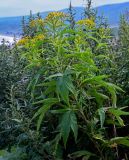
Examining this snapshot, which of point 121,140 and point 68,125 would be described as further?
point 121,140

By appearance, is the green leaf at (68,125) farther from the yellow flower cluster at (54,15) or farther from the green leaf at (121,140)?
the yellow flower cluster at (54,15)

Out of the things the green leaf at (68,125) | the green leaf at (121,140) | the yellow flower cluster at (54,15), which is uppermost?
the yellow flower cluster at (54,15)

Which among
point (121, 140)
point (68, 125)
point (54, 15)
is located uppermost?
point (54, 15)

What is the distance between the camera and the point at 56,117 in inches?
186

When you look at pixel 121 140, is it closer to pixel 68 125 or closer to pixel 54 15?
pixel 68 125

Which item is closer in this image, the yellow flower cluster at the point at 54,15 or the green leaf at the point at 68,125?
the green leaf at the point at 68,125

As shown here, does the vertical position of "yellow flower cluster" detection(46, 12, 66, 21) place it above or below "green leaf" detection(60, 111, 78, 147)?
above

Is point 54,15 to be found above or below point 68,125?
above

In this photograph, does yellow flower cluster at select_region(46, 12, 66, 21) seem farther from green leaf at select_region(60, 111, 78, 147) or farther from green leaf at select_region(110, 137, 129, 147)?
green leaf at select_region(110, 137, 129, 147)

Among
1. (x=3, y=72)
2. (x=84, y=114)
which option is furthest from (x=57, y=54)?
(x=3, y=72)

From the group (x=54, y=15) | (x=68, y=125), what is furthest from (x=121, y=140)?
(x=54, y=15)

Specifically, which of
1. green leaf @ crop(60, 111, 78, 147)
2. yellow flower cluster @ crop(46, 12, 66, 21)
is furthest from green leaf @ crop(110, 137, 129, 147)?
yellow flower cluster @ crop(46, 12, 66, 21)

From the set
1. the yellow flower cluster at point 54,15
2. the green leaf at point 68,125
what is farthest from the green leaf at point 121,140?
the yellow flower cluster at point 54,15

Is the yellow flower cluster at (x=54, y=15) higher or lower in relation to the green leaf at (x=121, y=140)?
higher
